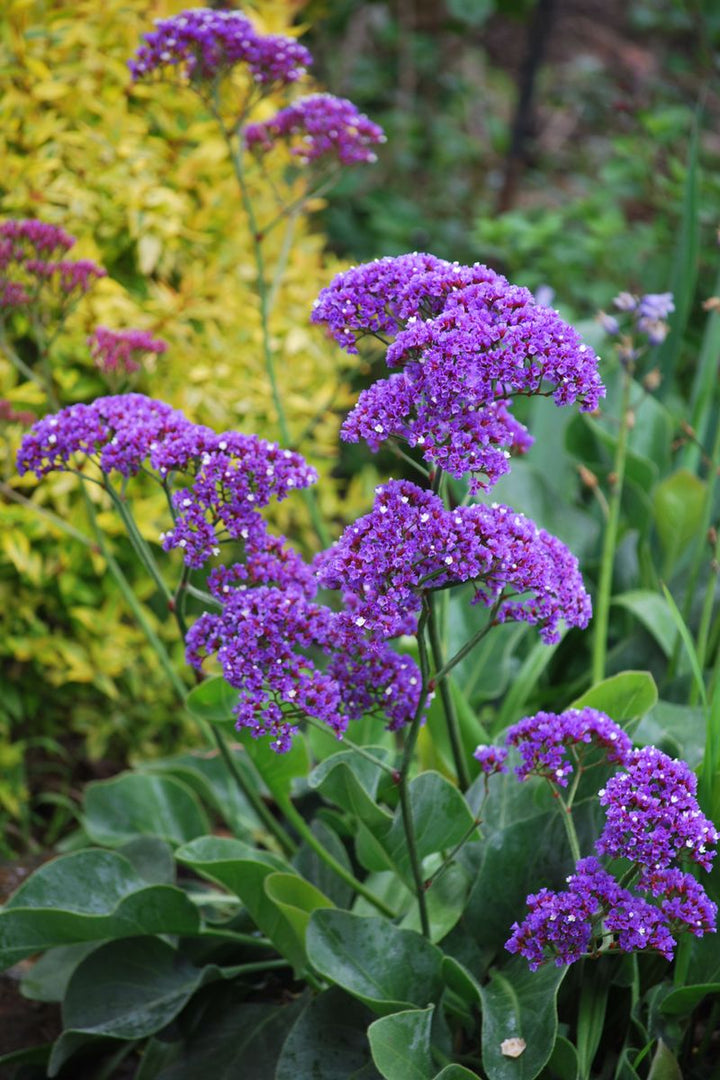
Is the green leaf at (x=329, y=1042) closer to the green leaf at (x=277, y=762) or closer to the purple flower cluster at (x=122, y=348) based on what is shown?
the green leaf at (x=277, y=762)

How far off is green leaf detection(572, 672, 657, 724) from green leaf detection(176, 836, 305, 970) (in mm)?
553

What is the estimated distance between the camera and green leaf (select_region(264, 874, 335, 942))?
171 cm

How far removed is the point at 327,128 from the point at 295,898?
1.42 metres

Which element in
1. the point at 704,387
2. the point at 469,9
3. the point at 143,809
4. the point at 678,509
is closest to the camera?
the point at 143,809

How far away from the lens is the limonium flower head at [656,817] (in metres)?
1.35

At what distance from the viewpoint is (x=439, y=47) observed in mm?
6629

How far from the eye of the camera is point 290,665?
1.45m

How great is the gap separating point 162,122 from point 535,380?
1.97 m

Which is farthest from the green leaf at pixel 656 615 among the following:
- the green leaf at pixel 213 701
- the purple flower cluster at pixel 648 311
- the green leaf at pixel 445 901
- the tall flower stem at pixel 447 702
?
the green leaf at pixel 213 701

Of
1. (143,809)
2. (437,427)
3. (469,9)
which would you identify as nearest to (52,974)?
(143,809)

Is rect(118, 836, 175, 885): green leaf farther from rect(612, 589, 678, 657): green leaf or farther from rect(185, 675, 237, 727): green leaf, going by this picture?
rect(612, 589, 678, 657): green leaf

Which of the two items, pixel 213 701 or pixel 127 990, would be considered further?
pixel 127 990

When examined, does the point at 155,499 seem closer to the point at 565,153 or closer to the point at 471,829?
the point at 471,829

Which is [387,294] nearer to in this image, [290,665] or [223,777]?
[290,665]
